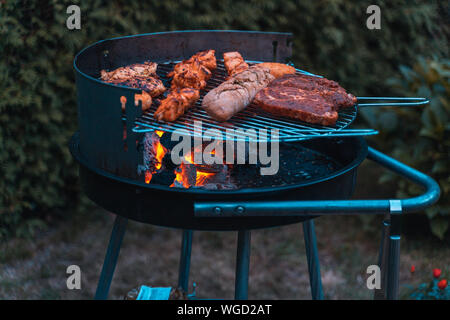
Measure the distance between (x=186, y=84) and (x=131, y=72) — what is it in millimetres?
251

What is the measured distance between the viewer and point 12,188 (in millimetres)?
3475

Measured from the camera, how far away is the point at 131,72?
2225 millimetres

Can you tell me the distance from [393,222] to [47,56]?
8.56 ft

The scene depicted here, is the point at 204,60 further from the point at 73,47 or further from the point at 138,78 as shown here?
the point at 73,47

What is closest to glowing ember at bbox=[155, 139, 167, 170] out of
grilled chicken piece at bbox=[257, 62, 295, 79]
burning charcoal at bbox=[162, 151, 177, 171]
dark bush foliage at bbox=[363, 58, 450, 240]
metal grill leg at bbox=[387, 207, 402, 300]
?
burning charcoal at bbox=[162, 151, 177, 171]

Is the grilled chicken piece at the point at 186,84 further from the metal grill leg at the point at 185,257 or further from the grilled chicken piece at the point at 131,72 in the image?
the metal grill leg at the point at 185,257

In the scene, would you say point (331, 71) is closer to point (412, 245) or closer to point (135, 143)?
point (412, 245)

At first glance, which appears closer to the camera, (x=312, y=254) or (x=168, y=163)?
(x=168, y=163)

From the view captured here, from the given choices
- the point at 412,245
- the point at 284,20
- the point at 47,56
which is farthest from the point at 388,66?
the point at 47,56

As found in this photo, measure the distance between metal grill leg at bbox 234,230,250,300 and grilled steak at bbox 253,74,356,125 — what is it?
1.66 ft

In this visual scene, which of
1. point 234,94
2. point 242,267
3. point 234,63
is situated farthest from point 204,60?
point 242,267

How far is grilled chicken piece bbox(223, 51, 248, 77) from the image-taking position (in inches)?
93.6

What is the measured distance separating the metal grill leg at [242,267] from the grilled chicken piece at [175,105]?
518 millimetres

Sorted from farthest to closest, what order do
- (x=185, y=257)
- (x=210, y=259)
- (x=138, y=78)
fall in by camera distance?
(x=210, y=259), (x=185, y=257), (x=138, y=78)
